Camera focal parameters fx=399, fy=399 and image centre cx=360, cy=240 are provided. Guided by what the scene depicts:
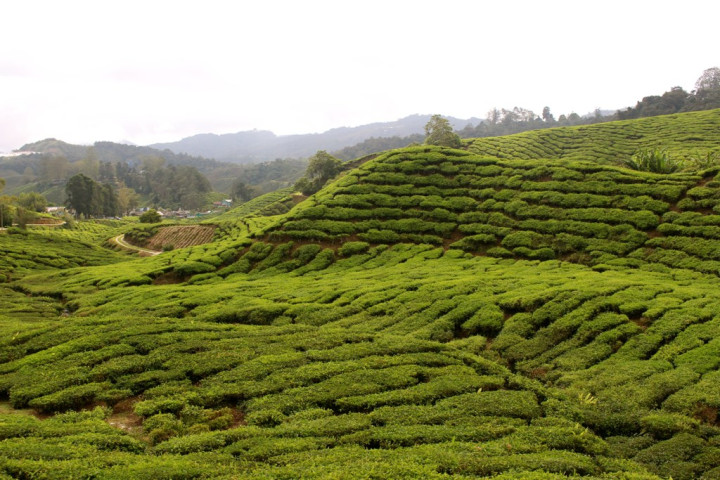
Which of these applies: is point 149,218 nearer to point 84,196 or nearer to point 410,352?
point 84,196

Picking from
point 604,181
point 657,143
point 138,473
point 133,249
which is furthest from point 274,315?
point 657,143

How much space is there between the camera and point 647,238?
22.6 meters

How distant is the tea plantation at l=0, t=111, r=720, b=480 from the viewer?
28.7 feet

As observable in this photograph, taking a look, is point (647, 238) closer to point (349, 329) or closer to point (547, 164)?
point (547, 164)

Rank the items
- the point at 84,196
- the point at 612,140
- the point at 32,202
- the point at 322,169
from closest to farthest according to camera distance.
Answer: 1. the point at 612,140
2. the point at 322,169
3. the point at 32,202
4. the point at 84,196

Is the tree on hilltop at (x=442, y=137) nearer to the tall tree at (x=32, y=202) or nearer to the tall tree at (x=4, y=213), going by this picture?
the tall tree at (x=4, y=213)

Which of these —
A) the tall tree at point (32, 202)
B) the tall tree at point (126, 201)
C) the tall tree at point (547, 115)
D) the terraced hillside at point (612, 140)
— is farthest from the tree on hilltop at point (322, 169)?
the tall tree at point (547, 115)

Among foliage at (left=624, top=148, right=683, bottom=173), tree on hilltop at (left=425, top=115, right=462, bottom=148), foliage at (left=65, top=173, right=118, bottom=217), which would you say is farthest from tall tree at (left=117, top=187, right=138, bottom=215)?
foliage at (left=624, top=148, right=683, bottom=173)

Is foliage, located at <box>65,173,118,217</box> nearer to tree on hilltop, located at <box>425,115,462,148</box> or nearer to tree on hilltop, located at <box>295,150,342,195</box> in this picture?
tree on hilltop, located at <box>295,150,342,195</box>

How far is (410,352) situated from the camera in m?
13.9

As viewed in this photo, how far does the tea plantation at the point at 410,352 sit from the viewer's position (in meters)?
8.74

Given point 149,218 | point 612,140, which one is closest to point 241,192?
point 149,218

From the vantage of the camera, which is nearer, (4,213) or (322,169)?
(4,213)

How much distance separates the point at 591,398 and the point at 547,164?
24.6 metres
